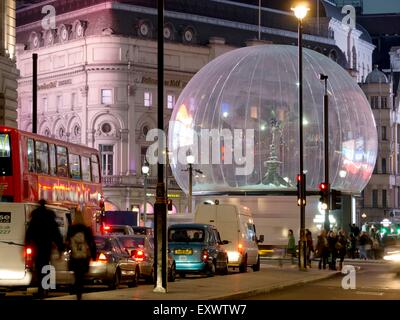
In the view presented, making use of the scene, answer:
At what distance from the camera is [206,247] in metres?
41.3

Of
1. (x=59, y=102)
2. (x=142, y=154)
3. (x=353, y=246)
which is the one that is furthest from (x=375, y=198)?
(x=353, y=246)

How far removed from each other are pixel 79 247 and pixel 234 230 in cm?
2339

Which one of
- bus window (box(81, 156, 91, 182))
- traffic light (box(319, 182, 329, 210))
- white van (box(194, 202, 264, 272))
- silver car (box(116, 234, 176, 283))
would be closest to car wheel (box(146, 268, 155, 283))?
silver car (box(116, 234, 176, 283))

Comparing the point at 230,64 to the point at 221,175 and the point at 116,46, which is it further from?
the point at 116,46

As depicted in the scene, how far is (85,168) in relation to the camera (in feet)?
139

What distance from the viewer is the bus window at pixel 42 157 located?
36594 mm

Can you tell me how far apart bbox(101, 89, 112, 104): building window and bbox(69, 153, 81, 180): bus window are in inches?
2709

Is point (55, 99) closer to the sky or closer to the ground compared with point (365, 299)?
closer to the sky

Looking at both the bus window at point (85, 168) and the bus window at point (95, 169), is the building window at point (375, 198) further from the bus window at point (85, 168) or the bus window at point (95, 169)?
the bus window at point (85, 168)

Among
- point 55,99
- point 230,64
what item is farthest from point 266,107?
point 55,99

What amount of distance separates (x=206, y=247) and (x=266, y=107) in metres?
37.4

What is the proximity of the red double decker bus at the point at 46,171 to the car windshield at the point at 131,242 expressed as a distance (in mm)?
1847

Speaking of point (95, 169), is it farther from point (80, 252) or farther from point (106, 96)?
point (106, 96)

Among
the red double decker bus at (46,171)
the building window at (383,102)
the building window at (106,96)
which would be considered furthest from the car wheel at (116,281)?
the building window at (383,102)
